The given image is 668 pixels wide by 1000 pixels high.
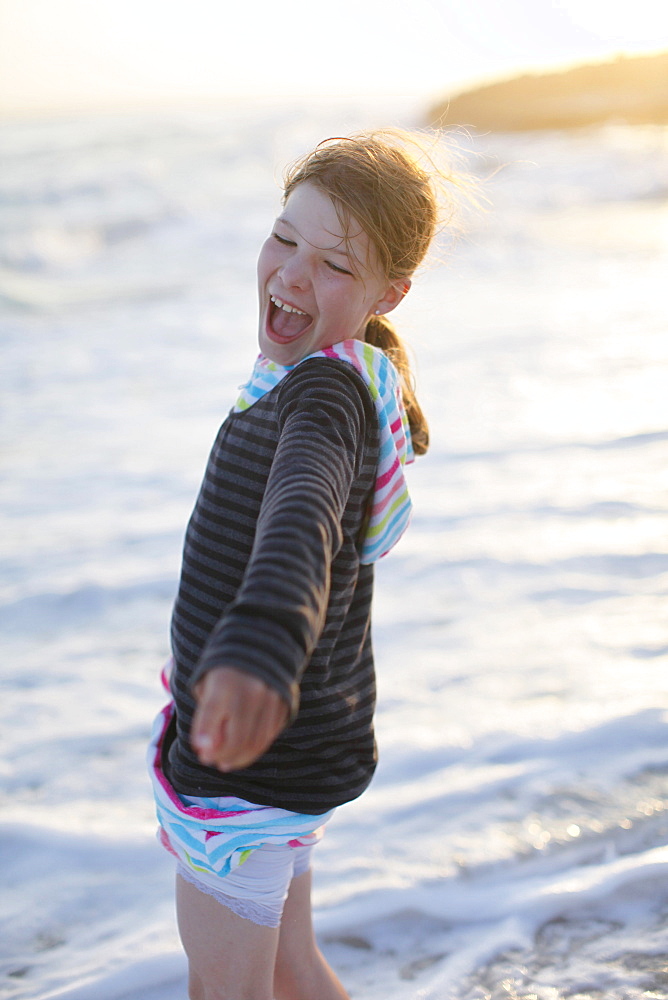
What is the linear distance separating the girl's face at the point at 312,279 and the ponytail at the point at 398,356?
10.6 inches

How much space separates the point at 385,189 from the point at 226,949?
1.30 meters

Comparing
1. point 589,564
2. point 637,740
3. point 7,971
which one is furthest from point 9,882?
point 589,564

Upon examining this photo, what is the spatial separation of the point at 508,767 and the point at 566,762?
0.18 m

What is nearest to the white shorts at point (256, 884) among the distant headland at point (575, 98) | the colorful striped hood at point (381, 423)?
the colorful striped hood at point (381, 423)

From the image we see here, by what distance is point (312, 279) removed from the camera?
152cm

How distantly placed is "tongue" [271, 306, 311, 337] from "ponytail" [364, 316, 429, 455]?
29cm

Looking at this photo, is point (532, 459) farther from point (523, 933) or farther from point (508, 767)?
point (523, 933)

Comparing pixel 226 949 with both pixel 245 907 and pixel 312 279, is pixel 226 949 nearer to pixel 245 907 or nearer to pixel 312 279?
pixel 245 907

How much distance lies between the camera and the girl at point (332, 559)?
1439 millimetres

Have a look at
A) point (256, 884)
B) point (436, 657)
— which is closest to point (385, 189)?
point (256, 884)

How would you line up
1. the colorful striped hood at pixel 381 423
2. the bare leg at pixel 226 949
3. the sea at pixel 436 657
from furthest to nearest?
1. the sea at pixel 436 657
2. the bare leg at pixel 226 949
3. the colorful striped hood at pixel 381 423

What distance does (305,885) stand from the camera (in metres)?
1.79

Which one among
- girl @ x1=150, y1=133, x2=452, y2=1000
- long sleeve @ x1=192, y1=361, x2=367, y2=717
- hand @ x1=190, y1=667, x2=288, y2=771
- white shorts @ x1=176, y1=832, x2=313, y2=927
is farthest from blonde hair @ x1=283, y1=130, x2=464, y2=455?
white shorts @ x1=176, y1=832, x2=313, y2=927

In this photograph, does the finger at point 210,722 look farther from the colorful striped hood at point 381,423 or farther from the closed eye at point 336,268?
the closed eye at point 336,268
